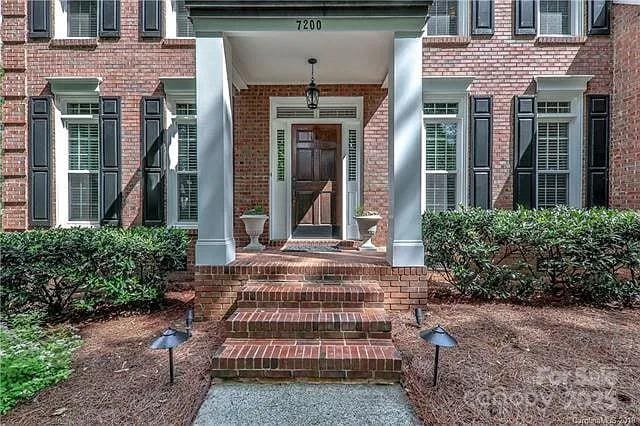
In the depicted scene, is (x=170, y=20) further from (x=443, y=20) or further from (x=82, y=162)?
(x=443, y=20)

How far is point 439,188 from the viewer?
6.33 metres

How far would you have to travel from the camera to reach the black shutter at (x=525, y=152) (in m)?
6.01

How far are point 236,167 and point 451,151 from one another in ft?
12.0

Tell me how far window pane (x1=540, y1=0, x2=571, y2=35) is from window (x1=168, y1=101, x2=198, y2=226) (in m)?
6.01

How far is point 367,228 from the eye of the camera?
5.82 meters

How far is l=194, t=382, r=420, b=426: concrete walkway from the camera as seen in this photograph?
8.04ft

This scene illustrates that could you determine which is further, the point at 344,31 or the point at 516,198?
the point at 516,198

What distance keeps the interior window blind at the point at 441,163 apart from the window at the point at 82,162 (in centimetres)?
556

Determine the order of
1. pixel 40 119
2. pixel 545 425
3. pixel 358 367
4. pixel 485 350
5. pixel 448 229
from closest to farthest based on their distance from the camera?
pixel 545 425 < pixel 358 367 < pixel 485 350 < pixel 448 229 < pixel 40 119

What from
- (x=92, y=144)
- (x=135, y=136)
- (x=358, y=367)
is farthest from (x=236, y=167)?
(x=358, y=367)

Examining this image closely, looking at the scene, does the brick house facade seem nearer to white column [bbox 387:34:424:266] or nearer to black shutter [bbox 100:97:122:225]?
black shutter [bbox 100:97:122:225]

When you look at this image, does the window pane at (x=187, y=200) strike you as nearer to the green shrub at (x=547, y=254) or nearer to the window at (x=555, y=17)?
the green shrub at (x=547, y=254)

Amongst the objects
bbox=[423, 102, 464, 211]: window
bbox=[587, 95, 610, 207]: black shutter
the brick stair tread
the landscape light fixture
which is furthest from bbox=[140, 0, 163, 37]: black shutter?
bbox=[587, 95, 610, 207]: black shutter

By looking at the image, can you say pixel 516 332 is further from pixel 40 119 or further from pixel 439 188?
pixel 40 119
